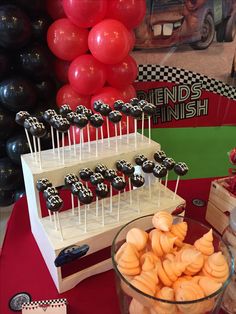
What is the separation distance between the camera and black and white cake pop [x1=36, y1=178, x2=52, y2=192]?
0.76m

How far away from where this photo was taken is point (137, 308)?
0.56 meters

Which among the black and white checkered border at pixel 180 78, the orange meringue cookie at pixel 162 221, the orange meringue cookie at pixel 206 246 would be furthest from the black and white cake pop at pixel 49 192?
the black and white checkered border at pixel 180 78

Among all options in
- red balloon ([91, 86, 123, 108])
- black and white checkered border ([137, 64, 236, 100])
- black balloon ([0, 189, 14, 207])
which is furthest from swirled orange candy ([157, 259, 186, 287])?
black and white checkered border ([137, 64, 236, 100])

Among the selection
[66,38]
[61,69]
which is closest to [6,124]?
[61,69]

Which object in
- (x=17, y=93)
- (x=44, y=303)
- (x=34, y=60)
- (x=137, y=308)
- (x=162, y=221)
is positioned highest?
(x=34, y=60)

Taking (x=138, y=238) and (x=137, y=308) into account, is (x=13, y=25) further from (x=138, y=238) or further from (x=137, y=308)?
(x=137, y=308)

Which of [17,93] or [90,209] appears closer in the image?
[90,209]

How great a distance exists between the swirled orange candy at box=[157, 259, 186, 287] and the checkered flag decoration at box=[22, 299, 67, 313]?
27cm

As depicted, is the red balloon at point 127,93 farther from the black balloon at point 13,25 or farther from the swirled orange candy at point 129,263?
the swirled orange candy at point 129,263

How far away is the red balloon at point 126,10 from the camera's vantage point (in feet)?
4.57

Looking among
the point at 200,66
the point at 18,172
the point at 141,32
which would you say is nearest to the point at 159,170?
the point at 18,172

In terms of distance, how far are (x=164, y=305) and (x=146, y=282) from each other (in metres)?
0.05

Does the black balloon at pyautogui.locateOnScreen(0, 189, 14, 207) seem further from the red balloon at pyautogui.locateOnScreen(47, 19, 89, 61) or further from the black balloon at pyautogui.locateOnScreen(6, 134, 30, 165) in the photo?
the red balloon at pyautogui.locateOnScreen(47, 19, 89, 61)

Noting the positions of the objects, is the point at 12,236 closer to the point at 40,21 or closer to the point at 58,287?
the point at 58,287
